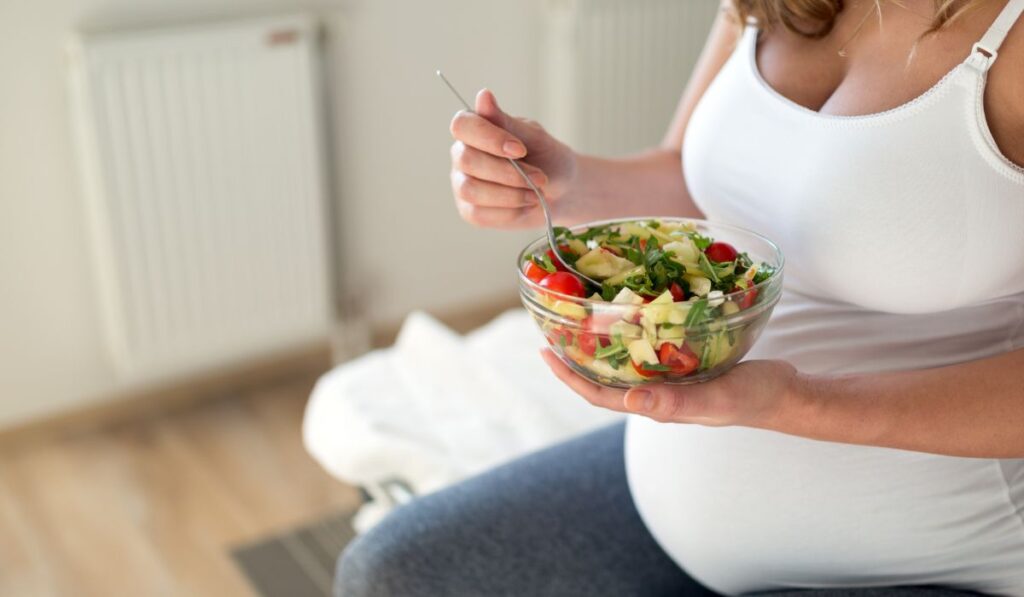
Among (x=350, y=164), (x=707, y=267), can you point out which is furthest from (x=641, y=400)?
(x=350, y=164)

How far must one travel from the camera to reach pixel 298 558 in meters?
1.97

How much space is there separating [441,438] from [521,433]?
11 cm

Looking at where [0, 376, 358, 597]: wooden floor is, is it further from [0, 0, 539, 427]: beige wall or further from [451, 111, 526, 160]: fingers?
[451, 111, 526, 160]: fingers

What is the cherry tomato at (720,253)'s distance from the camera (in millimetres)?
881

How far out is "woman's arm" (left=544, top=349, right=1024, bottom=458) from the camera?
83 centimetres

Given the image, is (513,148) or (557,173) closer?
(513,148)

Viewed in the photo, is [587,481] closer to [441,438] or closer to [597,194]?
[597,194]

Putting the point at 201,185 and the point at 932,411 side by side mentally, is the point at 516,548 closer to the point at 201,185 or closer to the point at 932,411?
the point at 932,411

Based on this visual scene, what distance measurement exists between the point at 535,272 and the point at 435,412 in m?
0.71

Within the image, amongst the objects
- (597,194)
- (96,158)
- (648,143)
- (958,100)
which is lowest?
(648,143)

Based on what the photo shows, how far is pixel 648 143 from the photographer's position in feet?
9.43

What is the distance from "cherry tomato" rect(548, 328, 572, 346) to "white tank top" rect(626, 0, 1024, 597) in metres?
0.24

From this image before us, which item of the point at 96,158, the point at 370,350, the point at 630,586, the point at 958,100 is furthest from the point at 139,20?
the point at 958,100

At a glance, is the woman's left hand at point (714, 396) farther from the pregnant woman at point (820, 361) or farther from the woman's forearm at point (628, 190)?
the woman's forearm at point (628, 190)
